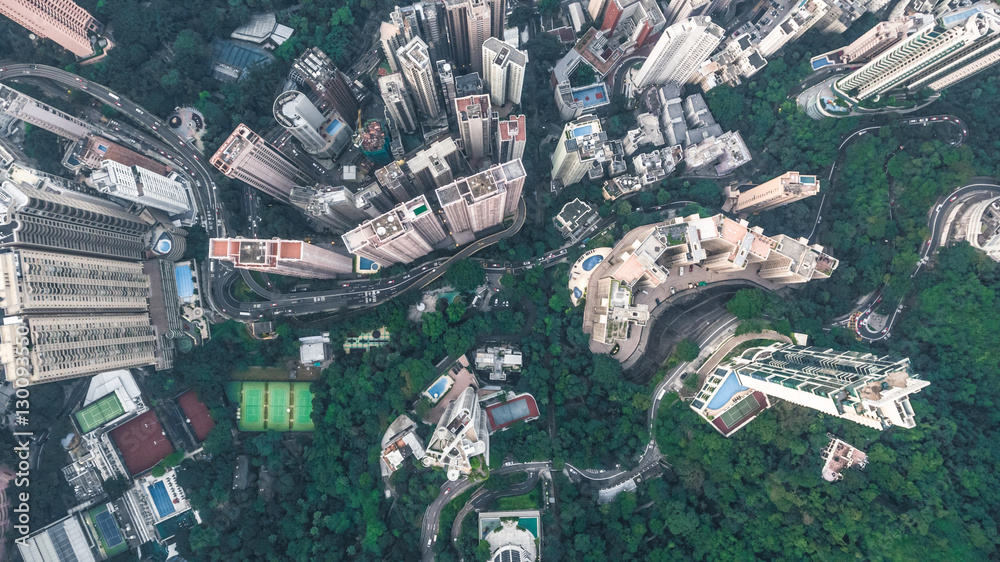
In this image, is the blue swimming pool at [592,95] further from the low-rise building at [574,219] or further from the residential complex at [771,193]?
the residential complex at [771,193]

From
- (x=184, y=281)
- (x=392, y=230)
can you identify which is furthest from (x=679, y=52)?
(x=184, y=281)

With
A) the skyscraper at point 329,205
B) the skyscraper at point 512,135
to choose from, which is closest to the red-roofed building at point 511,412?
the skyscraper at point 512,135

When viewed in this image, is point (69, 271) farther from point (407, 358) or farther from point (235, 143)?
point (407, 358)

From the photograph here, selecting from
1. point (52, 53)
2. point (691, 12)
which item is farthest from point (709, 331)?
point (52, 53)

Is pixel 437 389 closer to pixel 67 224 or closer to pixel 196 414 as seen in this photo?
pixel 196 414

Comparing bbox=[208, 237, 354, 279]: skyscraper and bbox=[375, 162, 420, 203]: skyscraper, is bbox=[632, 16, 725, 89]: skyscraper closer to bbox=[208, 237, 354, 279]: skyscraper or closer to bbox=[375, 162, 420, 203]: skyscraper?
bbox=[375, 162, 420, 203]: skyscraper
